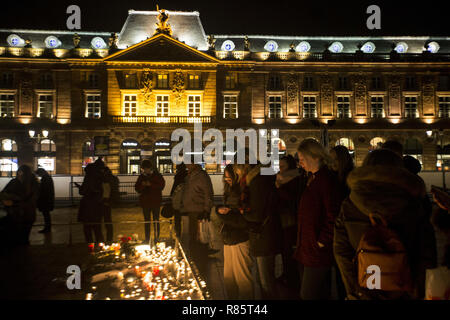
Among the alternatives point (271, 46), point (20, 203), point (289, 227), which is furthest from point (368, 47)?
point (20, 203)

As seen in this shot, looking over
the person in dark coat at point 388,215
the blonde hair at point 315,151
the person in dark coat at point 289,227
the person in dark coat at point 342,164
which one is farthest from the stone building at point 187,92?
the person in dark coat at point 388,215

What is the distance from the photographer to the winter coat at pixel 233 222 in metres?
3.71

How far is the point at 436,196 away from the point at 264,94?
109ft

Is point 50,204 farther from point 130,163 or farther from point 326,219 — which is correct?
point 130,163

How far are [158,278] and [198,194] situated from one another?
207cm

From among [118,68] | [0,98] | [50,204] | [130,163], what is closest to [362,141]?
[130,163]

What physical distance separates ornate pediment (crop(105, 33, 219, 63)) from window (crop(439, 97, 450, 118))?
84.5ft

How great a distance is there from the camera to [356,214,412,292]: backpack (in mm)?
2172

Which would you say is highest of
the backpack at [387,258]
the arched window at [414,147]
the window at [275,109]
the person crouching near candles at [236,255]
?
the window at [275,109]

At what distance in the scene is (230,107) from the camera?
1372 inches

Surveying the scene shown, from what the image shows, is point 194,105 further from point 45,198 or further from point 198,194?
point 198,194

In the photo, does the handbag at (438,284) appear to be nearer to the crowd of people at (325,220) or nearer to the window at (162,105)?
the crowd of people at (325,220)

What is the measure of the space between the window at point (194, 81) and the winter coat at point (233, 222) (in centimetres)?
3110
